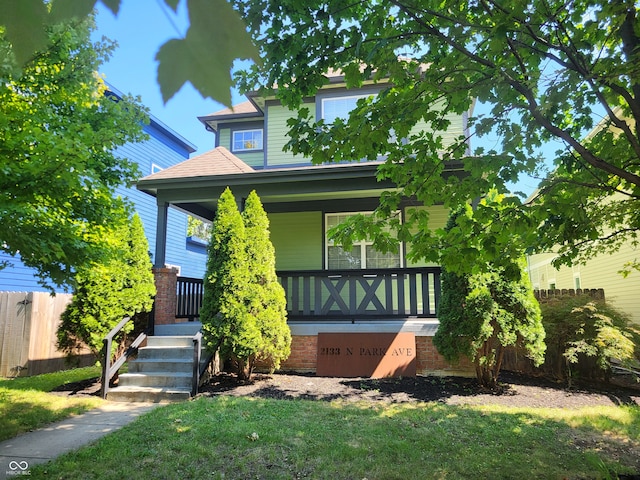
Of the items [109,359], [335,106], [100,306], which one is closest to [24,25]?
[109,359]

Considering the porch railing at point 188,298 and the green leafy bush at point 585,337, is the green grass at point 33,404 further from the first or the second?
the green leafy bush at point 585,337

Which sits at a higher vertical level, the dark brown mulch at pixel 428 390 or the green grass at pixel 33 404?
the dark brown mulch at pixel 428 390

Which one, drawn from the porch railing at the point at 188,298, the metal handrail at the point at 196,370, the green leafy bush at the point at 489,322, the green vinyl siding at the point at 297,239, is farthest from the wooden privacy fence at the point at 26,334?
the green leafy bush at the point at 489,322

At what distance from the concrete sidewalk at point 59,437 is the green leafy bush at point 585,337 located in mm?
6812

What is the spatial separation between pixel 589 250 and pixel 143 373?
7098 millimetres

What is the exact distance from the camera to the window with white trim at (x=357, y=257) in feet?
35.5

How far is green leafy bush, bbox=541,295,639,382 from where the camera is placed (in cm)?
636

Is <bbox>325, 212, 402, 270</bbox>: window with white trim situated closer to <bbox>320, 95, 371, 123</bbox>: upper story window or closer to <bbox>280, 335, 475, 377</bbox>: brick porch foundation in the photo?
<bbox>320, 95, 371, 123</bbox>: upper story window

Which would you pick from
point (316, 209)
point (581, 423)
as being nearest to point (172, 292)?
point (316, 209)

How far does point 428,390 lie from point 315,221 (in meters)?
6.18

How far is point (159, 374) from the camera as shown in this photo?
6.84m

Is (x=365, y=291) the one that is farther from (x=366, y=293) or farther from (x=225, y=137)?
(x=225, y=137)

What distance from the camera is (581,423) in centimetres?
503

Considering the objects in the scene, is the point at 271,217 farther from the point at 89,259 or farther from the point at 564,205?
the point at 564,205
